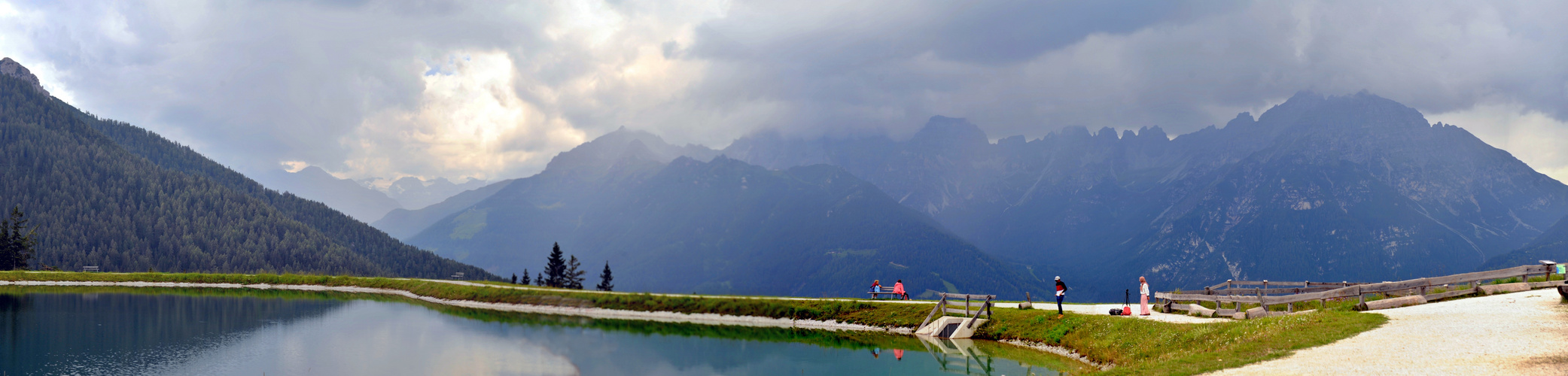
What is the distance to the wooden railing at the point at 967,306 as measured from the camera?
6031cm

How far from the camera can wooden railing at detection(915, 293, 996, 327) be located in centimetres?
6031

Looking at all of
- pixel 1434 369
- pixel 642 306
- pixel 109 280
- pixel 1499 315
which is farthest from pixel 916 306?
pixel 109 280

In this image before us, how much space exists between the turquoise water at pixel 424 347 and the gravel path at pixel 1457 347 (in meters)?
14.4

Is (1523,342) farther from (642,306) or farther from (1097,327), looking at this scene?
(642,306)

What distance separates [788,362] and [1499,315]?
33.7m

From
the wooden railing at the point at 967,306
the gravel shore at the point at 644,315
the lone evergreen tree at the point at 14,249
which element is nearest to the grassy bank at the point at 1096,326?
the gravel shore at the point at 644,315

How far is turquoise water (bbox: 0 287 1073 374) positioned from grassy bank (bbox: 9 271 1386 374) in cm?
321

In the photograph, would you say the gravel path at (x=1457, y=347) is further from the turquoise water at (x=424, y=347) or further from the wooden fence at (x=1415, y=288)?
the turquoise water at (x=424, y=347)

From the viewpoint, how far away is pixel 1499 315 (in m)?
31.2

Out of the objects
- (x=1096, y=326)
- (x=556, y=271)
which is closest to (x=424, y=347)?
(x=1096, y=326)

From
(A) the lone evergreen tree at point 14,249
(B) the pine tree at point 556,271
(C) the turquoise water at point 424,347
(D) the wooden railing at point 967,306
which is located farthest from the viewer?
(A) the lone evergreen tree at point 14,249

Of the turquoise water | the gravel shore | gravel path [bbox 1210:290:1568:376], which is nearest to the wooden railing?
the gravel shore

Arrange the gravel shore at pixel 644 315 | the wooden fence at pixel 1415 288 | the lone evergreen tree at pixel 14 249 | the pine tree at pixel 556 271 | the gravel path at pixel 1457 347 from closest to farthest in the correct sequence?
the gravel path at pixel 1457 347 → the wooden fence at pixel 1415 288 → the gravel shore at pixel 644 315 → the pine tree at pixel 556 271 → the lone evergreen tree at pixel 14 249

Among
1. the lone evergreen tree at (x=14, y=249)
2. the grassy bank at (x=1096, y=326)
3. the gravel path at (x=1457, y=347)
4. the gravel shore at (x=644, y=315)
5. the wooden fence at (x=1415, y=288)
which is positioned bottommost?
the gravel shore at (x=644, y=315)
